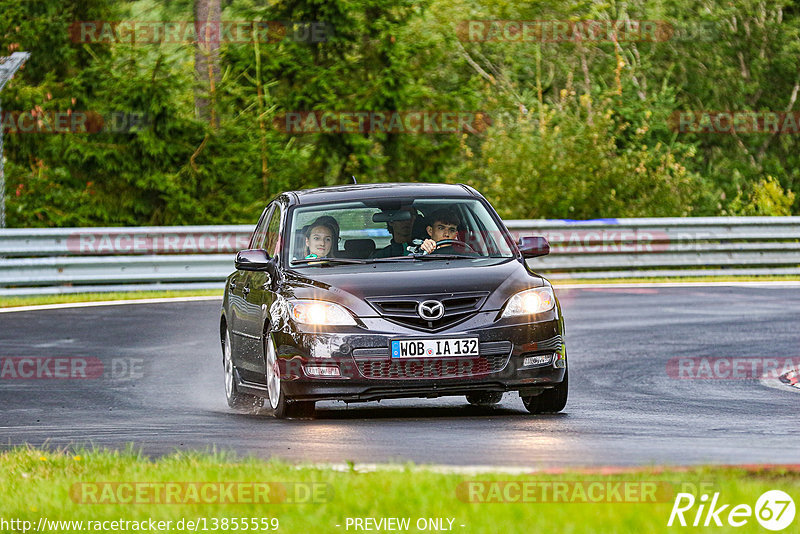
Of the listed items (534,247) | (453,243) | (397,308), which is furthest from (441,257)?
(397,308)

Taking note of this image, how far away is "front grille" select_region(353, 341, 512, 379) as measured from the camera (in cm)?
1002

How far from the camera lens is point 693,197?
2992 cm

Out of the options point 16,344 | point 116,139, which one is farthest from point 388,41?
point 16,344

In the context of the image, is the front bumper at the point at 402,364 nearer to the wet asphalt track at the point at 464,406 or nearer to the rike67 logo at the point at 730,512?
the wet asphalt track at the point at 464,406

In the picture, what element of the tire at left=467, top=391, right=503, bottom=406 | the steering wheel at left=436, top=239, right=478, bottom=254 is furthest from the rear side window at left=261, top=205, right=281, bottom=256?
the tire at left=467, top=391, right=503, bottom=406

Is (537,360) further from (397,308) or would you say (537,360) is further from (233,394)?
(233,394)

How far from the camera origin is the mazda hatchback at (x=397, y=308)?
1007 centimetres

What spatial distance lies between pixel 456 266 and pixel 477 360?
32.4 inches

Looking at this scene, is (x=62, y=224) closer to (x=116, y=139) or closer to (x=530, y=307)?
(x=116, y=139)

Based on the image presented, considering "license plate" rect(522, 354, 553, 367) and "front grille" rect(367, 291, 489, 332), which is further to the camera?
"license plate" rect(522, 354, 553, 367)

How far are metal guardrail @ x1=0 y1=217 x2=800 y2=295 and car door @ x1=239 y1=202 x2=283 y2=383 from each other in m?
10.9

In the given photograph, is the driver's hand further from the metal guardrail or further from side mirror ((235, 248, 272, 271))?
the metal guardrail

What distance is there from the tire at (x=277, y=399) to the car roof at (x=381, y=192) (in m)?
1.31

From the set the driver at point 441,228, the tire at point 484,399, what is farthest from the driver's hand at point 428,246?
the tire at point 484,399
